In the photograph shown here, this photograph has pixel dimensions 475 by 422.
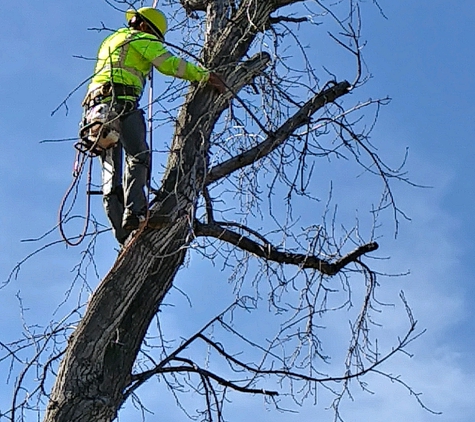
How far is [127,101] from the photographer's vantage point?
5000 millimetres

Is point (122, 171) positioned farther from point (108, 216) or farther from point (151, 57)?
point (151, 57)

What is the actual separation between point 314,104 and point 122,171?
1.01m

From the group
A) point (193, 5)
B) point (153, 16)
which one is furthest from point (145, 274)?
point (193, 5)

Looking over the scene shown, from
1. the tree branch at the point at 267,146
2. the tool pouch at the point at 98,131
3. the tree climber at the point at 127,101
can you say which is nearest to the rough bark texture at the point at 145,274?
the tree branch at the point at 267,146

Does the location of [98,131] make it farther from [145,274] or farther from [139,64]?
[145,274]

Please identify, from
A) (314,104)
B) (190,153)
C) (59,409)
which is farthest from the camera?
(314,104)

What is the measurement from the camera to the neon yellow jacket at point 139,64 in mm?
4984

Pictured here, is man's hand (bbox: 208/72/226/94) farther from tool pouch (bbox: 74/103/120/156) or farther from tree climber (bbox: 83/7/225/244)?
tool pouch (bbox: 74/103/120/156)

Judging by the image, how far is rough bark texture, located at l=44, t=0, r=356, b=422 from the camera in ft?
14.2

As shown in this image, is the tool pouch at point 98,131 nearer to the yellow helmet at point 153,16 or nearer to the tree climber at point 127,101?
the tree climber at point 127,101

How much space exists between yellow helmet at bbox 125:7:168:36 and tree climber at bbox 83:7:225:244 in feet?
0.71

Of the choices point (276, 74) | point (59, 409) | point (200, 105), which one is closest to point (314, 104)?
point (276, 74)

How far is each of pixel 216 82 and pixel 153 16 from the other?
0.58m

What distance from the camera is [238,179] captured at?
521 centimetres
